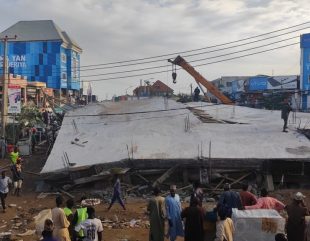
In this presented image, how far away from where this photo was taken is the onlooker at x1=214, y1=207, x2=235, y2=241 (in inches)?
298

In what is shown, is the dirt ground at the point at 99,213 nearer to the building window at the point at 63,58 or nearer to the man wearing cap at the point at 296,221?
the man wearing cap at the point at 296,221

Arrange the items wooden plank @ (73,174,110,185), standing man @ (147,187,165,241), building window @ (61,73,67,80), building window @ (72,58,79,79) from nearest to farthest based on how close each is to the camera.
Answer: standing man @ (147,187,165,241), wooden plank @ (73,174,110,185), building window @ (61,73,67,80), building window @ (72,58,79,79)

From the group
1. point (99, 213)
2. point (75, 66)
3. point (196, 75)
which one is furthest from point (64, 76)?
point (99, 213)

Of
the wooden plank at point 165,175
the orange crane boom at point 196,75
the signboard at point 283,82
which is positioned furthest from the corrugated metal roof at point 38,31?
the wooden plank at point 165,175

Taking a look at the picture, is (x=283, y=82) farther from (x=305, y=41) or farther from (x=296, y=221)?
(x=296, y=221)

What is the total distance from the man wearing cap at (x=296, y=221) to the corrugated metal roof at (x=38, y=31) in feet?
175

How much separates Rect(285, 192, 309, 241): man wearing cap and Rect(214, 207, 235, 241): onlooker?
1.07m

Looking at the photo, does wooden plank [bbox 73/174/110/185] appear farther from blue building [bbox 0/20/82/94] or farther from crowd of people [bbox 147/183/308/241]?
blue building [bbox 0/20/82/94]

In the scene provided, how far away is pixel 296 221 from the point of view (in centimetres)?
792

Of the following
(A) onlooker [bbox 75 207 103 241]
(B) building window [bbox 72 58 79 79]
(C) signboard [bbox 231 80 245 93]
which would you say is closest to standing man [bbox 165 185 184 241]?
(A) onlooker [bbox 75 207 103 241]

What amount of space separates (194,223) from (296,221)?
1732mm

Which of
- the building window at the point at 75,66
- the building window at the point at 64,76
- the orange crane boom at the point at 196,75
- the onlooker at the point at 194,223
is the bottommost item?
the onlooker at the point at 194,223

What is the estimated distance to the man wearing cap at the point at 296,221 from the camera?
7876 mm

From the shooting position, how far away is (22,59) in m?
59.1
